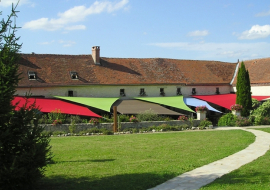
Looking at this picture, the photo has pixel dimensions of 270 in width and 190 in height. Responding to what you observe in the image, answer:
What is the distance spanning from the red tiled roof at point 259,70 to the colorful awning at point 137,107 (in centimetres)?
1193

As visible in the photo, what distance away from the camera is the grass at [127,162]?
9.31 metres

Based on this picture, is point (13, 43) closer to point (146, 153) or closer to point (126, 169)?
point (126, 169)

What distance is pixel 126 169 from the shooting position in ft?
35.9

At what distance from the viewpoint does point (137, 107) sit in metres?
30.0

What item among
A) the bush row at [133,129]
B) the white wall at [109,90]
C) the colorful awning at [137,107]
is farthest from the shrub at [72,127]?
the white wall at [109,90]

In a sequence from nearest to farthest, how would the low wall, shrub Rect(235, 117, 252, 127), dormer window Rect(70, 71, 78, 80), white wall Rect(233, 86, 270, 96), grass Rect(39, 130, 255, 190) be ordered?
grass Rect(39, 130, 255, 190), the low wall, shrub Rect(235, 117, 252, 127), dormer window Rect(70, 71, 78, 80), white wall Rect(233, 86, 270, 96)

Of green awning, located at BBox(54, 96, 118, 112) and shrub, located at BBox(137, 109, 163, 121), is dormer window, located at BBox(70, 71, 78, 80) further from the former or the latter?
shrub, located at BBox(137, 109, 163, 121)

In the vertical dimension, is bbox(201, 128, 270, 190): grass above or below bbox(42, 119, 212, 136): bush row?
below

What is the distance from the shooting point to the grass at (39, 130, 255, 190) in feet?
30.6

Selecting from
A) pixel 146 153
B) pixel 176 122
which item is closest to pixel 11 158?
pixel 146 153

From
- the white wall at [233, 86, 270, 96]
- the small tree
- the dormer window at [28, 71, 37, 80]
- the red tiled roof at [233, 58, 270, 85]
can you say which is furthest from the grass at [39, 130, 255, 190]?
the red tiled roof at [233, 58, 270, 85]

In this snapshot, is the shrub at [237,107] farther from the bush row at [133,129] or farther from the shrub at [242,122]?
the bush row at [133,129]

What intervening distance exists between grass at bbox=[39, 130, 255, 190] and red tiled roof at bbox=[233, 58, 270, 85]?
64.7 ft

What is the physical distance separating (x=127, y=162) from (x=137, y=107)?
58.7 ft
